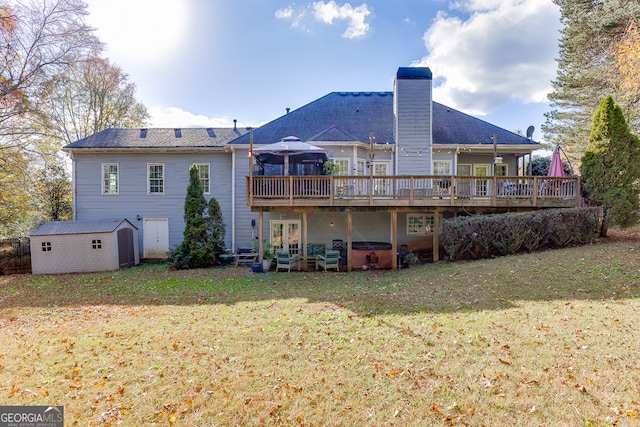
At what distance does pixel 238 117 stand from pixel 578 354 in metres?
17.0

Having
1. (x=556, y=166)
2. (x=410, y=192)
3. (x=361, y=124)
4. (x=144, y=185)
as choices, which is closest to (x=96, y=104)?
(x=144, y=185)

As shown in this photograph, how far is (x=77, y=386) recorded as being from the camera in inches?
140

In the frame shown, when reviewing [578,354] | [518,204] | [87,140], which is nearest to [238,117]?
[87,140]

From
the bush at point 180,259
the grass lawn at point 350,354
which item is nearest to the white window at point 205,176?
the bush at point 180,259

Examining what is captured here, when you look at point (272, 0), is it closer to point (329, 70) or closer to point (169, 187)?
point (329, 70)

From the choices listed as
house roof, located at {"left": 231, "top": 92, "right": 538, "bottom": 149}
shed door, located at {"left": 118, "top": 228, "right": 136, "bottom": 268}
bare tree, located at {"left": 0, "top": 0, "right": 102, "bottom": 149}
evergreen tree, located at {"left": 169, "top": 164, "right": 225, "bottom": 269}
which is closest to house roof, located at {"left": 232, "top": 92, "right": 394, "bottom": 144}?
house roof, located at {"left": 231, "top": 92, "right": 538, "bottom": 149}

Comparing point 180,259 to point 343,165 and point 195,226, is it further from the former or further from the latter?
point 343,165

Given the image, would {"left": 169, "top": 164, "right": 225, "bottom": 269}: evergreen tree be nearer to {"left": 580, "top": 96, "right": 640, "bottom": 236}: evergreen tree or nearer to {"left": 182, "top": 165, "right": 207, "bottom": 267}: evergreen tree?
{"left": 182, "top": 165, "right": 207, "bottom": 267}: evergreen tree

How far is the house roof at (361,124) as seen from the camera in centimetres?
1420

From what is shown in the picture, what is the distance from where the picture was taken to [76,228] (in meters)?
13.0

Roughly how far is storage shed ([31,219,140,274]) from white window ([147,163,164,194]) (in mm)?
2624

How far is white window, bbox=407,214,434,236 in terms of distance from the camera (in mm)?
14180

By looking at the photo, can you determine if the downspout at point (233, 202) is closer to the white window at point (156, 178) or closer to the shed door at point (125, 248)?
the white window at point (156, 178)

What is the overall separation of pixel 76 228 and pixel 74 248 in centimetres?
91
